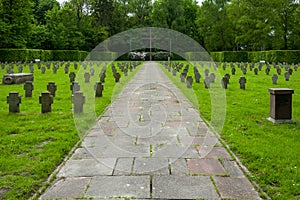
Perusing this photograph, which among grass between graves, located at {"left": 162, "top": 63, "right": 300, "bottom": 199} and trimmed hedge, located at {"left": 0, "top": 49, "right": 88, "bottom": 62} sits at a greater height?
trimmed hedge, located at {"left": 0, "top": 49, "right": 88, "bottom": 62}

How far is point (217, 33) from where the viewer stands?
1973 inches

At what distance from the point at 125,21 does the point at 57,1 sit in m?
13.1

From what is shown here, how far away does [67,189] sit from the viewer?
10.7 feet

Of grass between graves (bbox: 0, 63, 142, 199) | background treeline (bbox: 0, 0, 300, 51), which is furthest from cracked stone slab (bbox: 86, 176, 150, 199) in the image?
background treeline (bbox: 0, 0, 300, 51)

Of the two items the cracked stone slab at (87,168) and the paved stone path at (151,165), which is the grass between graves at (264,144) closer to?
the paved stone path at (151,165)

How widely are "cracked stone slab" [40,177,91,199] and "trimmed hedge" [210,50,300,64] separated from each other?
106ft

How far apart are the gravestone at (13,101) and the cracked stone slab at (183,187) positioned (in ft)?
16.2

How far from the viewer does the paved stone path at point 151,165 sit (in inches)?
126

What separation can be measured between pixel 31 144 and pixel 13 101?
2.84 meters

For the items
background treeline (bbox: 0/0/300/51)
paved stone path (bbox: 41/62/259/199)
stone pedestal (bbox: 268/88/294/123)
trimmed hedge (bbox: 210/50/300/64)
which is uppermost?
background treeline (bbox: 0/0/300/51)

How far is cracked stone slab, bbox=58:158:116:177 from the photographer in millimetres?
3694

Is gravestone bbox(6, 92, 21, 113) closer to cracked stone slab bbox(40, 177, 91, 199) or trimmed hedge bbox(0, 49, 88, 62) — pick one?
cracked stone slab bbox(40, 177, 91, 199)

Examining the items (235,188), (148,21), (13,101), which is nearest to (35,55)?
(148,21)

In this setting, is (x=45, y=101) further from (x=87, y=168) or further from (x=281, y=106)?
(x=281, y=106)
